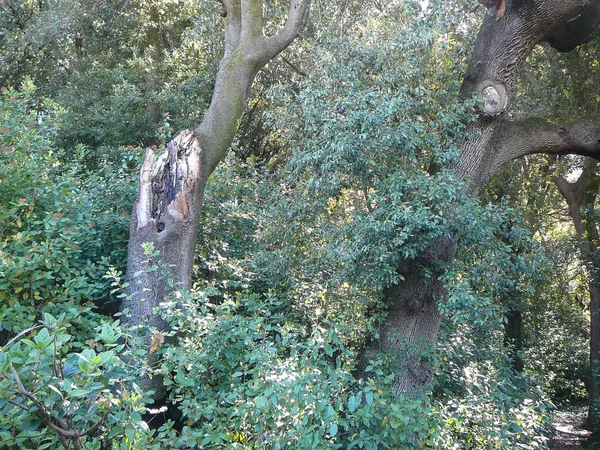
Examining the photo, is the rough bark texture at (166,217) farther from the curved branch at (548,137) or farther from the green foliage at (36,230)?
the curved branch at (548,137)

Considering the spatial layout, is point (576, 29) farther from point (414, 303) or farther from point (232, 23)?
point (232, 23)

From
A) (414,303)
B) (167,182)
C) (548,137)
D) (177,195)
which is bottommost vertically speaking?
(414,303)

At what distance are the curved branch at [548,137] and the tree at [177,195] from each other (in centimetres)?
320

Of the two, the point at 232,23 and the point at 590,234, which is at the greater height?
the point at 232,23

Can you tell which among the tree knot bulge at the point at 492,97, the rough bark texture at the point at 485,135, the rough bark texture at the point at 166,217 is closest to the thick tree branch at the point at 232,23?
the rough bark texture at the point at 166,217

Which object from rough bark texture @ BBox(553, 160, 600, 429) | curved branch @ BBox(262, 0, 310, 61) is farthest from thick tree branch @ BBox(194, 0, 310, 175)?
rough bark texture @ BBox(553, 160, 600, 429)

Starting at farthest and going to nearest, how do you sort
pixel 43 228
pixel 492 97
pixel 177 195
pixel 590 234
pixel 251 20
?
pixel 590 234, pixel 251 20, pixel 492 97, pixel 177 195, pixel 43 228

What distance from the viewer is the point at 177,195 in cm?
604

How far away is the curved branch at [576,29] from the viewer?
7.58 meters

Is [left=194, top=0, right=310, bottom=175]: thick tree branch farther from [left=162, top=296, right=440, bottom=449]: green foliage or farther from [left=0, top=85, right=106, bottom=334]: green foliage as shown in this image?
[left=162, top=296, right=440, bottom=449]: green foliage

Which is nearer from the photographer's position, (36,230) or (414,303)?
(36,230)

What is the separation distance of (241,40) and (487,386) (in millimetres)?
4941

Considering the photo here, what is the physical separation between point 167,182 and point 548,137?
462 cm

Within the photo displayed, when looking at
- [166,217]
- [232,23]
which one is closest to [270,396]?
[166,217]
